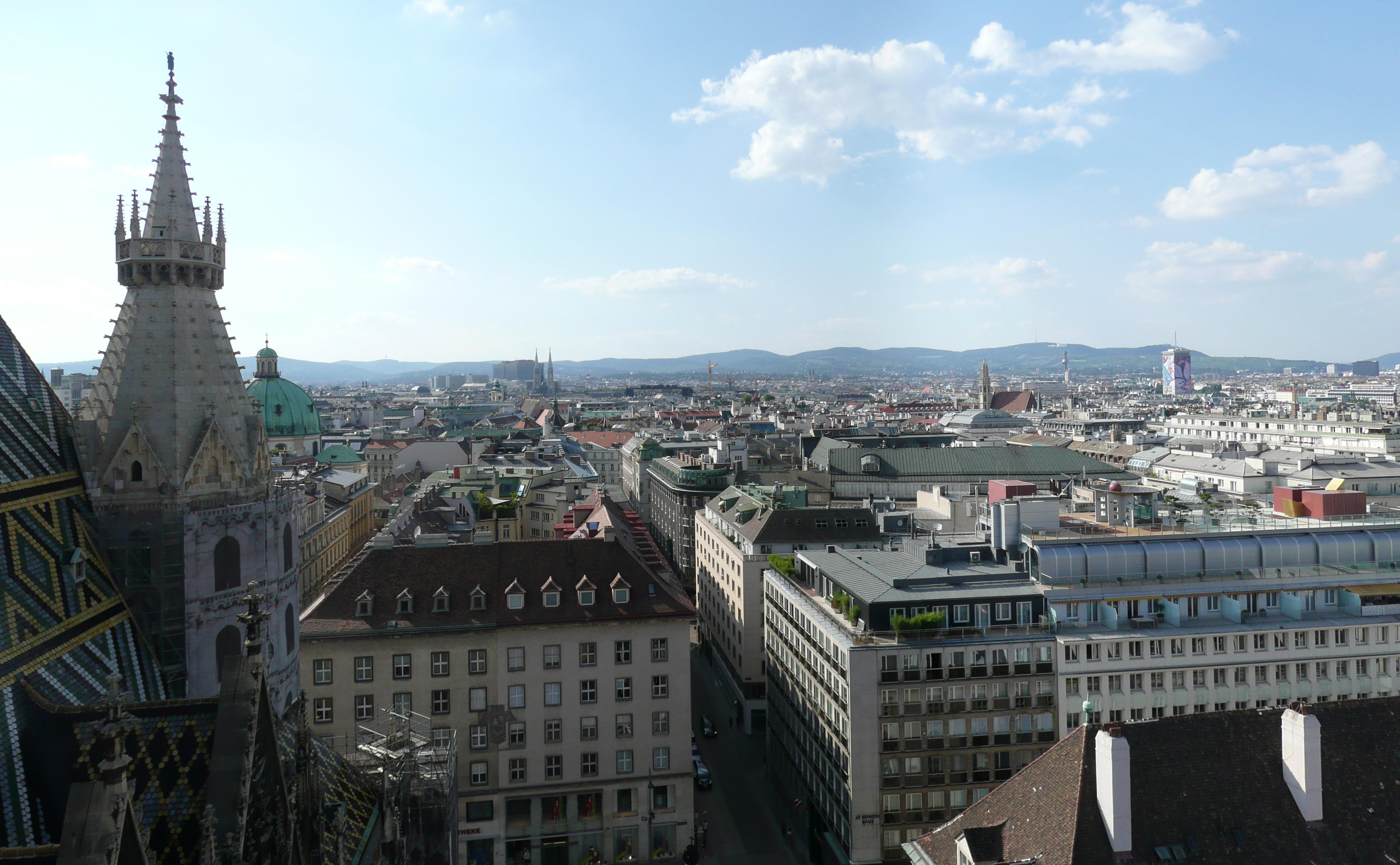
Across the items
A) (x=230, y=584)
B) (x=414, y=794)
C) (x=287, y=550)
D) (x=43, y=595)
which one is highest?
(x=43, y=595)

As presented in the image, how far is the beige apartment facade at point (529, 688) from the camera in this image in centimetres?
5678

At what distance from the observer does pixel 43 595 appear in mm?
27797

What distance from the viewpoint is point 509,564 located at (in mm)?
61094

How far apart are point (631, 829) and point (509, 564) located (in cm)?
1730

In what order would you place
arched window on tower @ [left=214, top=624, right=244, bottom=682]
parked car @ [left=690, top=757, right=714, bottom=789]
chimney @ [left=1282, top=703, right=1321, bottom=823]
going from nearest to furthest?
arched window on tower @ [left=214, top=624, right=244, bottom=682], chimney @ [left=1282, top=703, right=1321, bottom=823], parked car @ [left=690, top=757, right=714, bottom=789]

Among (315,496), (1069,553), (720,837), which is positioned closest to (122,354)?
(720,837)

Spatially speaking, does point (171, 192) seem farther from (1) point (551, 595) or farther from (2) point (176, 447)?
(1) point (551, 595)

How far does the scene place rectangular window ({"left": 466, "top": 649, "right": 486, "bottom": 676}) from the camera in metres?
57.6

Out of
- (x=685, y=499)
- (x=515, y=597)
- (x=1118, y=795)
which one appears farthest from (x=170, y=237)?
(x=685, y=499)

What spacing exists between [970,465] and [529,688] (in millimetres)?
86869

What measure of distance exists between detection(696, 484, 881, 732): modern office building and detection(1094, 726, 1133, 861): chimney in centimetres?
3899

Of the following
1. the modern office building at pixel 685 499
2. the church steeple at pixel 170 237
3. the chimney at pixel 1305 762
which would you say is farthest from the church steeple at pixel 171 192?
the modern office building at pixel 685 499

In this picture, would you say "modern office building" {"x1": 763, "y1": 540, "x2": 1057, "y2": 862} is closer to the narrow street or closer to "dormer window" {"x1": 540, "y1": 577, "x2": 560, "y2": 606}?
the narrow street

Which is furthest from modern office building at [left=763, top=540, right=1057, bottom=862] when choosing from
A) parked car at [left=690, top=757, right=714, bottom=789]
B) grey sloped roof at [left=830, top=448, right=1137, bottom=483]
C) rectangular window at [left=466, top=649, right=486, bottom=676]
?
grey sloped roof at [left=830, top=448, right=1137, bottom=483]
